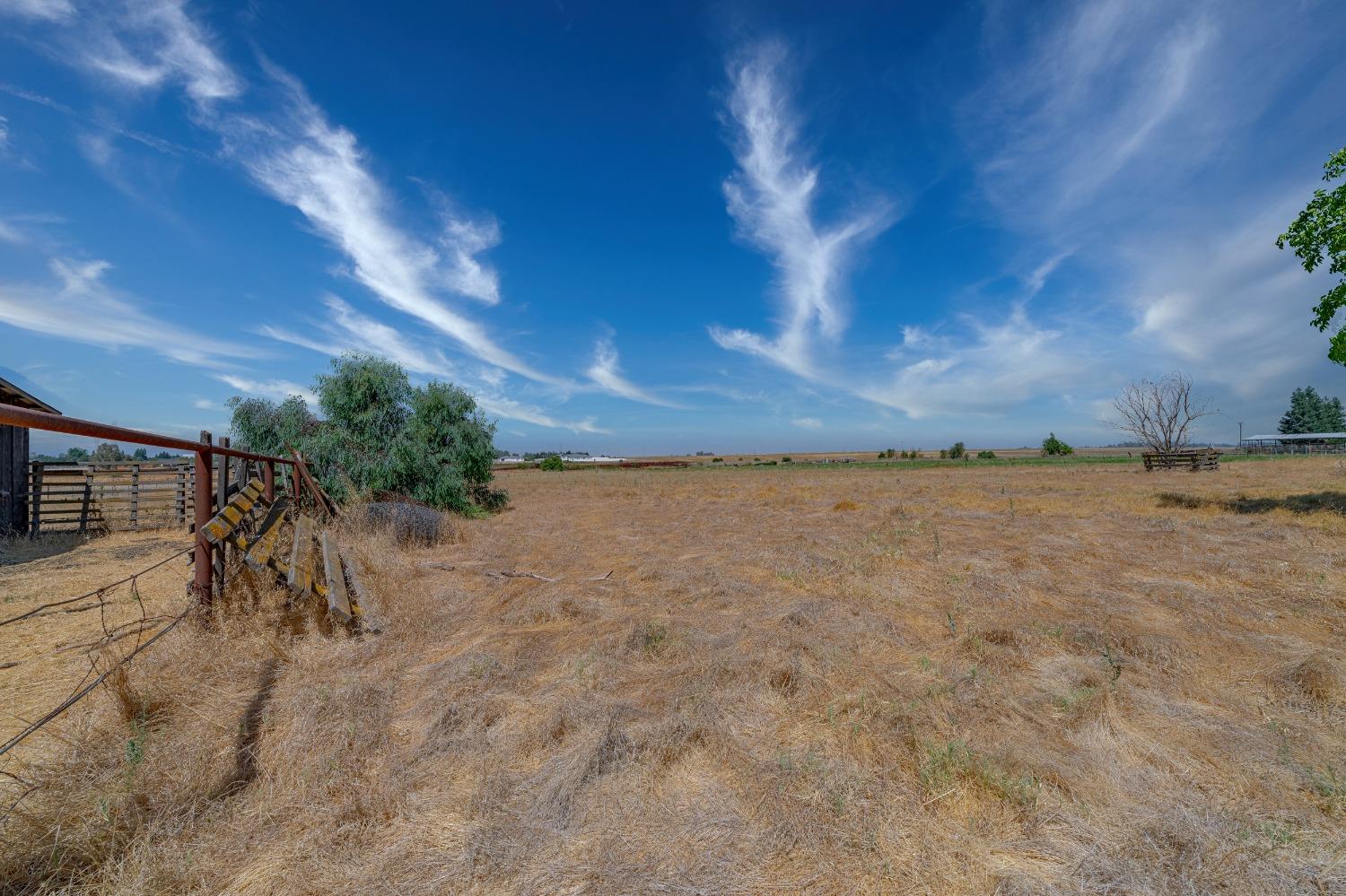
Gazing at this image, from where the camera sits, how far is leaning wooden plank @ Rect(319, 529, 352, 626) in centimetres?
529

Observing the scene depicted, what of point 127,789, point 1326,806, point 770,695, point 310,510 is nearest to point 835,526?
point 770,695

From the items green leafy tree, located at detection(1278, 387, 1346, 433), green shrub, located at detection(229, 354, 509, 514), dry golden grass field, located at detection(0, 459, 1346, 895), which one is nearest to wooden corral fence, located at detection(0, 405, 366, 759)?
dry golden grass field, located at detection(0, 459, 1346, 895)

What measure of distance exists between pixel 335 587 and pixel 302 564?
41 cm

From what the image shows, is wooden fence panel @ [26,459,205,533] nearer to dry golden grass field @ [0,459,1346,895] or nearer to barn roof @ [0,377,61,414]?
barn roof @ [0,377,61,414]

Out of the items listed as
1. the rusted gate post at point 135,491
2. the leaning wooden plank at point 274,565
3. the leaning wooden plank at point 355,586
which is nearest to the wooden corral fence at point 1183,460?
the leaning wooden plank at point 355,586

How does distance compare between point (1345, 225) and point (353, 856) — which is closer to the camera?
point (353, 856)

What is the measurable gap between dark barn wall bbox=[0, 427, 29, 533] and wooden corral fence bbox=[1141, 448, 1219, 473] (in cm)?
5801

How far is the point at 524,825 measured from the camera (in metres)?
2.93

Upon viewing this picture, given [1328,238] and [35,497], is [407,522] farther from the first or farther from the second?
[1328,238]

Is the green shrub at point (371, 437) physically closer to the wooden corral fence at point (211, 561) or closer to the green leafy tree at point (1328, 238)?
the wooden corral fence at point (211, 561)

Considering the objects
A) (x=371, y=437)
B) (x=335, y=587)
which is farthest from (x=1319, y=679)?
(x=371, y=437)

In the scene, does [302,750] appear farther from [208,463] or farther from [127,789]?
[208,463]

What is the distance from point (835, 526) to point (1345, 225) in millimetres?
13420

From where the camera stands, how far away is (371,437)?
16.3 metres
